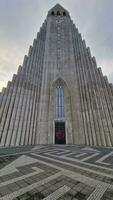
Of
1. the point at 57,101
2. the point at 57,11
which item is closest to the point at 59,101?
the point at 57,101

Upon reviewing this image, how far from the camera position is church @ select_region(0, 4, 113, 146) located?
51.6 feet

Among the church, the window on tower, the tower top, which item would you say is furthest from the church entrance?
the tower top

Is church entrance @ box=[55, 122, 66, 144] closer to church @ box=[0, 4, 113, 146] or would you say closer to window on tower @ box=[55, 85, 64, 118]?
church @ box=[0, 4, 113, 146]

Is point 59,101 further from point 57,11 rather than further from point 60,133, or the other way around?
point 57,11

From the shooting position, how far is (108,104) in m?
17.5

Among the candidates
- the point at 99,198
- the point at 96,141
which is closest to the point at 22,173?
the point at 99,198

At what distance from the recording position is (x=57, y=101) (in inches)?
785

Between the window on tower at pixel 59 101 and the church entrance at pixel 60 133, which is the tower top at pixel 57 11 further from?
the church entrance at pixel 60 133

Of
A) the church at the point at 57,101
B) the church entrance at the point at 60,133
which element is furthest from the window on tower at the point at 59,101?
the church entrance at the point at 60,133

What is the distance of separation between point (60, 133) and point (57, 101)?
17.4 ft

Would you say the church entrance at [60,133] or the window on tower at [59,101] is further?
the window on tower at [59,101]

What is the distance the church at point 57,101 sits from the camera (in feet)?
51.6

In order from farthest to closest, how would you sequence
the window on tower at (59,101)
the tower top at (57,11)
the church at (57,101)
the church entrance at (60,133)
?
the tower top at (57,11) → the window on tower at (59,101) → the church entrance at (60,133) → the church at (57,101)

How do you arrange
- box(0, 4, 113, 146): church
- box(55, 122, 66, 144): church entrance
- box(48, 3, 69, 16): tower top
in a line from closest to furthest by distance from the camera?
box(0, 4, 113, 146): church
box(55, 122, 66, 144): church entrance
box(48, 3, 69, 16): tower top
